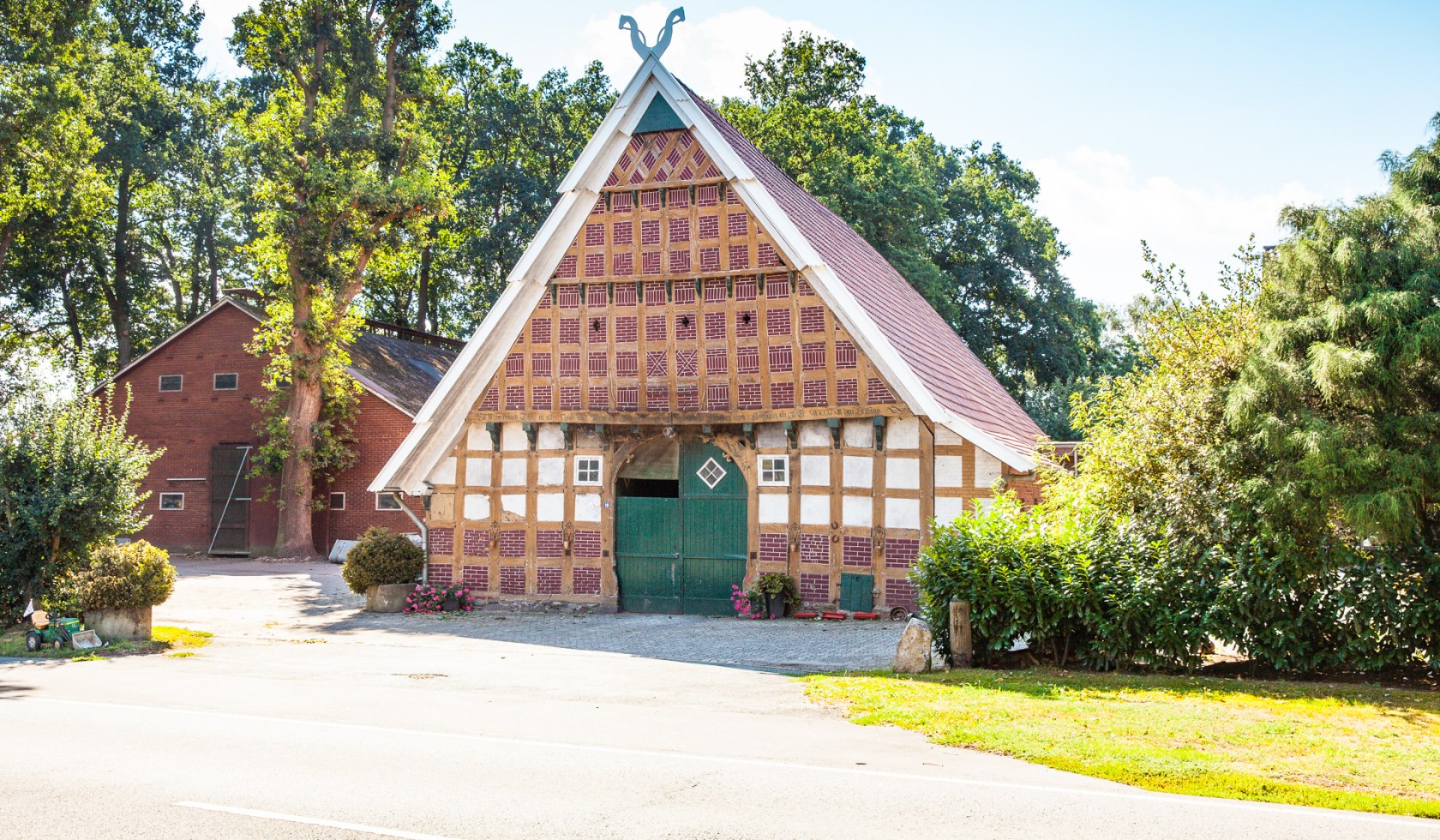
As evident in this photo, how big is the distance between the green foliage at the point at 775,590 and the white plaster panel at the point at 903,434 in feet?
8.42

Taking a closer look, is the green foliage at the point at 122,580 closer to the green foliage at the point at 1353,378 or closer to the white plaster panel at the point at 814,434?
the white plaster panel at the point at 814,434

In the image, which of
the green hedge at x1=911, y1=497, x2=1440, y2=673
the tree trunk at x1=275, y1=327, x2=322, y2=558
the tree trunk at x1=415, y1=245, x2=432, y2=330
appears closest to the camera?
the green hedge at x1=911, y1=497, x2=1440, y2=673

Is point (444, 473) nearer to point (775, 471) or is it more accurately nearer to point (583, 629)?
point (583, 629)

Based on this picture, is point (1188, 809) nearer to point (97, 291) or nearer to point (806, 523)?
point (806, 523)

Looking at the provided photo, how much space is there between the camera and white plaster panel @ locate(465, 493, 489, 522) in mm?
18406

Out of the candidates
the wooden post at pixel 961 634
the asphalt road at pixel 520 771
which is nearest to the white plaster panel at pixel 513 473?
the asphalt road at pixel 520 771

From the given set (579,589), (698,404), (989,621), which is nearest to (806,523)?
(698,404)

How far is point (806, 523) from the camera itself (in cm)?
1675

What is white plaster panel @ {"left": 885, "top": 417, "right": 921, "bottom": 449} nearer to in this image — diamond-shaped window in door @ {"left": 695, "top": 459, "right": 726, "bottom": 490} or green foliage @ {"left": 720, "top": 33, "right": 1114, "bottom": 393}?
diamond-shaped window in door @ {"left": 695, "top": 459, "right": 726, "bottom": 490}

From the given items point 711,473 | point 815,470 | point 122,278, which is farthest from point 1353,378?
point 122,278

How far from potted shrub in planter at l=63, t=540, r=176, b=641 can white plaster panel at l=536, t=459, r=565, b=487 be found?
19.0 feet

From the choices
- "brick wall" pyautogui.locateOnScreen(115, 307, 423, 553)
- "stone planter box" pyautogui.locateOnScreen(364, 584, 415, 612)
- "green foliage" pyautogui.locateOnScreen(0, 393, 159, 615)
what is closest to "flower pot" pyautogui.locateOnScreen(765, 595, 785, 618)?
"stone planter box" pyautogui.locateOnScreen(364, 584, 415, 612)

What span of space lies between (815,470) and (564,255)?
552 cm

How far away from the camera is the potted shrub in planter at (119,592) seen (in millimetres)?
14477
